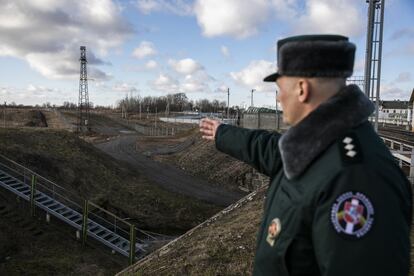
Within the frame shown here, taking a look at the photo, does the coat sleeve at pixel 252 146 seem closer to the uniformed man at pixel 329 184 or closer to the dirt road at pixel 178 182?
the uniformed man at pixel 329 184

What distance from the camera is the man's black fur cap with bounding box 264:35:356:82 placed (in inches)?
77.0

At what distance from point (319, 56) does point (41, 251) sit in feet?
53.5

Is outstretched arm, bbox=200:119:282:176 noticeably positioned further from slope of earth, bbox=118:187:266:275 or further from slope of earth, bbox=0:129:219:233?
slope of earth, bbox=0:129:219:233

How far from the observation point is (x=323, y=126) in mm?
1884

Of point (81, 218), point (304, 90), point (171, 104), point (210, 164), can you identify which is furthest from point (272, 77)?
point (171, 104)

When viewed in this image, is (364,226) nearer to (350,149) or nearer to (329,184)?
(329,184)

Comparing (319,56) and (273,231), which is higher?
(319,56)

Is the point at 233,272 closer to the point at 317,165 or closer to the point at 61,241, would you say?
the point at 317,165

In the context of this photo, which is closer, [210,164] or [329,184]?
[329,184]

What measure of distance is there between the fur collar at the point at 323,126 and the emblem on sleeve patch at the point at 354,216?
0.29 metres

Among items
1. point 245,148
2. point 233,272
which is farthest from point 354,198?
point 233,272

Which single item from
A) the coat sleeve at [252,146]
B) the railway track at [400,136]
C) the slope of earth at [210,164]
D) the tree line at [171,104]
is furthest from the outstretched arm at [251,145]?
→ the tree line at [171,104]

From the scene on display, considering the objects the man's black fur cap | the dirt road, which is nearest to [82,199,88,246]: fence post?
the dirt road

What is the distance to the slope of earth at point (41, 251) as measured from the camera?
47.1ft
